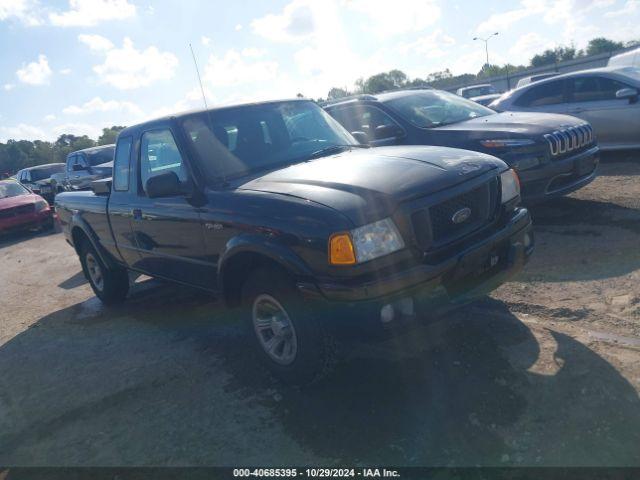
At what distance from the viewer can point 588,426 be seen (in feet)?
8.79

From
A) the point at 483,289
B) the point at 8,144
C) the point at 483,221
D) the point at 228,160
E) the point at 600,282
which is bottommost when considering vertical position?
the point at 600,282

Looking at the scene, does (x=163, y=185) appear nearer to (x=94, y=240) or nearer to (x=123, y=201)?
(x=123, y=201)

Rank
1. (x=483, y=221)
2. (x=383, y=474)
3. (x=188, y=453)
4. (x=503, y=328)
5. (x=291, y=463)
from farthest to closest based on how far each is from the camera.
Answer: (x=503, y=328) < (x=483, y=221) < (x=188, y=453) < (x=291, y=463) < (x=383, y=474)

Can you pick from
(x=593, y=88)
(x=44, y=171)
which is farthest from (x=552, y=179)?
(x=44, y=171)

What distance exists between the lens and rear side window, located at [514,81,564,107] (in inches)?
357

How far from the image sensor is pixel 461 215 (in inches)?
126

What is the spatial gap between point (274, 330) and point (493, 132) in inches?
160

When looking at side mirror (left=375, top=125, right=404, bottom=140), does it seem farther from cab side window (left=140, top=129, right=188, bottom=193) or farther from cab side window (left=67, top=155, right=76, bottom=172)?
cab side window (left=67, top=155, right=76, bottom=172)

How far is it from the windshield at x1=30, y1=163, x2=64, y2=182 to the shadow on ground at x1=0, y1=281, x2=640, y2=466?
1919cm

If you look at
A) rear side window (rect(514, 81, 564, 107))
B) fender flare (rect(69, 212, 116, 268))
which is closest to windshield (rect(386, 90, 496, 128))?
rear side window (rect(514, 81, 564, 107))

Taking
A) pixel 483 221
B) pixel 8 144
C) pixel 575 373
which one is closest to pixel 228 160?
pixel 483 221

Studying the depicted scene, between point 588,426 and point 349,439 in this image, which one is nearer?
point 588,426

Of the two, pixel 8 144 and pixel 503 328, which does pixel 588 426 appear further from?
pixel 8 144

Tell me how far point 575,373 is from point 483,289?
0.74 meters
